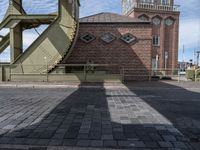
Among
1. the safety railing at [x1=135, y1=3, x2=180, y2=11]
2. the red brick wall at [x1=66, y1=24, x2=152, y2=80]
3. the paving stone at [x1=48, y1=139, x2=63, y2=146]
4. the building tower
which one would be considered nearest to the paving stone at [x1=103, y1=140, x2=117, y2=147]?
the paving stone at [x1=48, y1=139, x2=63, y2=146]

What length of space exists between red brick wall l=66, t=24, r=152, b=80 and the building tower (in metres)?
21.4

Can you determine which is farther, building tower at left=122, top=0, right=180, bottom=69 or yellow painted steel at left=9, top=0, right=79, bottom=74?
building tower at left=122, top=0, right=180, bottom=69

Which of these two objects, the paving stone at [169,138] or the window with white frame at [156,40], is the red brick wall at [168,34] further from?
the paving stone at [169,138]

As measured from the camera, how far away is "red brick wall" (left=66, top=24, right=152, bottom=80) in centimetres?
1847

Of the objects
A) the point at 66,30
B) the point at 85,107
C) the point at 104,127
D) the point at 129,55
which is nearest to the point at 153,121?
the point at 104,127

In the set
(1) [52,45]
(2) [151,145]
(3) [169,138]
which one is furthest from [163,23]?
(2) [151,145]

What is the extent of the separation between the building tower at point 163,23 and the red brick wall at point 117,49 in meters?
21.4

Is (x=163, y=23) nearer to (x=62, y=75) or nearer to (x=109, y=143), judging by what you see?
(x=62, y=75)

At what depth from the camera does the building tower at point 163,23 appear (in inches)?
1567

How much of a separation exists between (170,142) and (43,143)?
81.0 inches

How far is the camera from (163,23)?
1615 inches

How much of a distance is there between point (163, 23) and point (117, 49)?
2515 centimetres

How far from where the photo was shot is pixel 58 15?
1531 cm

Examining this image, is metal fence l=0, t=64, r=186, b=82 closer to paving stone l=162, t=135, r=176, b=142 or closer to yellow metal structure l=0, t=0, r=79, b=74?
yellow metal structure l=0, t=0, r=79, b=74
